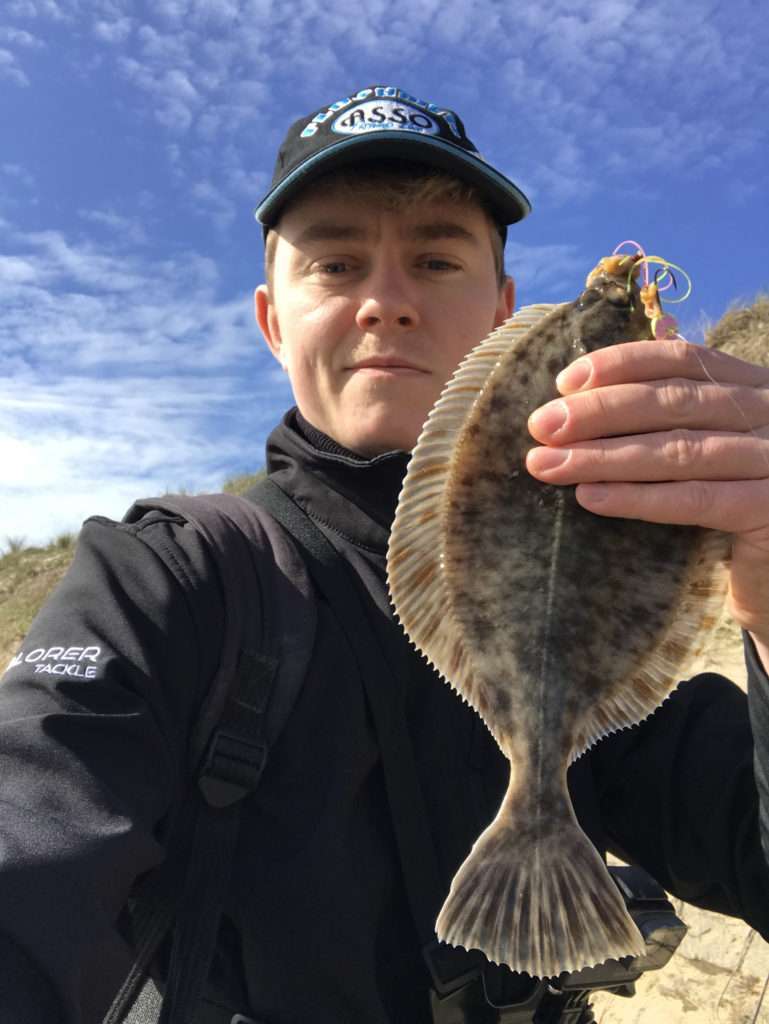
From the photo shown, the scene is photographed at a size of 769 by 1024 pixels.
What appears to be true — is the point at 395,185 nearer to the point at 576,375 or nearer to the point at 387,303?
the point at 387,303

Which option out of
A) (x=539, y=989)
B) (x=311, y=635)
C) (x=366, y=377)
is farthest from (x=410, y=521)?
(x=539, y=989)

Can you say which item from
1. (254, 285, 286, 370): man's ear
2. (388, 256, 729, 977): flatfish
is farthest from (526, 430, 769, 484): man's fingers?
(254, 285, 286, 370): man's ear

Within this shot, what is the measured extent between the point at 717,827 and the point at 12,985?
1.91 metres

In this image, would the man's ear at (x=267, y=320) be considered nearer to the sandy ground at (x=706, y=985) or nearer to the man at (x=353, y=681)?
the man at (x=353, y=681)

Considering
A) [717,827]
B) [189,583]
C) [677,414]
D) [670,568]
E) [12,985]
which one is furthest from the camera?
[717,827]

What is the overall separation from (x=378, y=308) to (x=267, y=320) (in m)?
1.01

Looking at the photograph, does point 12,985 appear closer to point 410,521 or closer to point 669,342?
point 410,521

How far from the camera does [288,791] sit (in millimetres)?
1868

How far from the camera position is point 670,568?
175 cm

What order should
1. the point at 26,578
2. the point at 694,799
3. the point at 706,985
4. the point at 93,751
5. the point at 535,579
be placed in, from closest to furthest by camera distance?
the point at 93,751 < the point at 535,579 < the point at 694,799 < the point at 706,985 < the point at 26,578

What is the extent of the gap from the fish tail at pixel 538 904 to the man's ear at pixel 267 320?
2067 mm

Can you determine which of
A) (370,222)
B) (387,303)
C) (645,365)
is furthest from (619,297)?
(370,222)

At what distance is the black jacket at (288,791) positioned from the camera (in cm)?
143

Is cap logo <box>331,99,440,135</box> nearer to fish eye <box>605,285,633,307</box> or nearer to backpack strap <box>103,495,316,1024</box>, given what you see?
fish eye <box>605,285,633,307</box>
